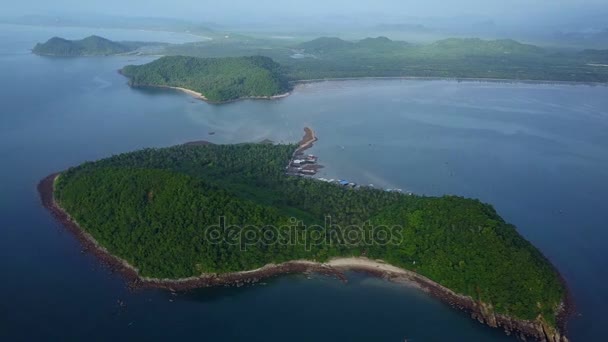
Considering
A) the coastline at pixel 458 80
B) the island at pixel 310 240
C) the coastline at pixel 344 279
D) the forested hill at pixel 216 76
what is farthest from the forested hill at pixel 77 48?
the coastline at pixel 344 279

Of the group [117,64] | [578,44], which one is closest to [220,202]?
[117,64]

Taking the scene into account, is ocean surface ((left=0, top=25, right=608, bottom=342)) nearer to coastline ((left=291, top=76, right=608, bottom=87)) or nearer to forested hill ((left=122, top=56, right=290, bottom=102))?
coastline ((left=291, top=76, right=608, bottom=87))

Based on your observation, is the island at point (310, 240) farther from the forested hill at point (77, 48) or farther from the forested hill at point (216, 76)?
the forested hill at point (77, 48)

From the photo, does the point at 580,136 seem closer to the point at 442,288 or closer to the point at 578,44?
the point at 442,288

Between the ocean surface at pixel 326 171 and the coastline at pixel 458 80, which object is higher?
the coastline at pixel 458 80

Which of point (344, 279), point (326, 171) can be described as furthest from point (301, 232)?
point (326, 171)

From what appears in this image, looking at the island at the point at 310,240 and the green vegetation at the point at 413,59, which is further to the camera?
the green vegetation at the point at 413,59

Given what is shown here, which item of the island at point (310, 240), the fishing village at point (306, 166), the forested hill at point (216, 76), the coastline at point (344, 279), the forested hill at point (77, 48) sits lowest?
the coastline at point (344, 279)

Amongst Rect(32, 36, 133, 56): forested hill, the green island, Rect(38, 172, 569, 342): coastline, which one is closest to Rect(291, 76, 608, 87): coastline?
the green island
